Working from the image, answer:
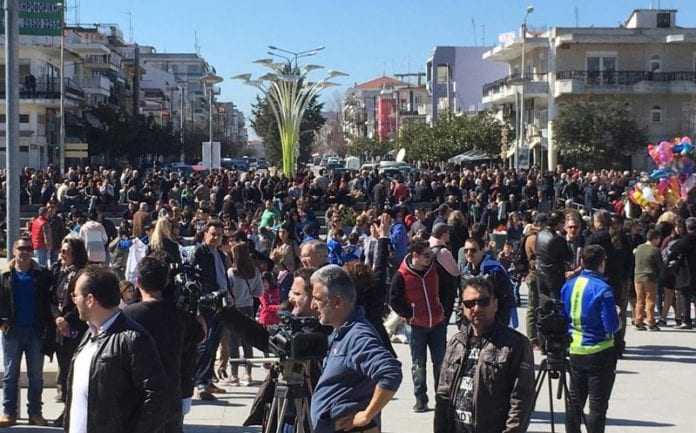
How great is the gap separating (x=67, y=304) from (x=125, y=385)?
16.9 ft

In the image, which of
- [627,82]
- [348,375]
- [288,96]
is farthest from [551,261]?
[627,82]

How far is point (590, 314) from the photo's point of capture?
27.8 feet

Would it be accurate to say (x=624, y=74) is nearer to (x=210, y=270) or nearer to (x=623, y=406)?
(x=623, y=406)

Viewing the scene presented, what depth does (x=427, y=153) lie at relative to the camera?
7138 centimetres

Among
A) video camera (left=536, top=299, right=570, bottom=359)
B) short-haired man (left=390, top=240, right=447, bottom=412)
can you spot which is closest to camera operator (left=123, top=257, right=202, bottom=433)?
video camera (left=536, top=299, right=570, bottom=359)

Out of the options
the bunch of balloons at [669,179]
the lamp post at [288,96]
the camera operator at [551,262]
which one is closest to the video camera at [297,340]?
the camera operator at [551,262]

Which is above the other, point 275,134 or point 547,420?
point 275,134

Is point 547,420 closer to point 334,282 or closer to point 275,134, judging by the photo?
point 334,282

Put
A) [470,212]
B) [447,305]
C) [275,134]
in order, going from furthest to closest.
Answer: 1. [275,134]
2. [470,212]
3. [447,305]

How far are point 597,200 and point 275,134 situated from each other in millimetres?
48515

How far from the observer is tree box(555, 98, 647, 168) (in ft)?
190

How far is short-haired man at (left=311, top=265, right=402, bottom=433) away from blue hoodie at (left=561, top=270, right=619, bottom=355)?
2.90 m

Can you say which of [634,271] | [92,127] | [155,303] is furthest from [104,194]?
[92,127]

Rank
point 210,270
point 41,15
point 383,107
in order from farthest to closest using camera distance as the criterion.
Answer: point 383,107 < point 41,15 < point 210,270
